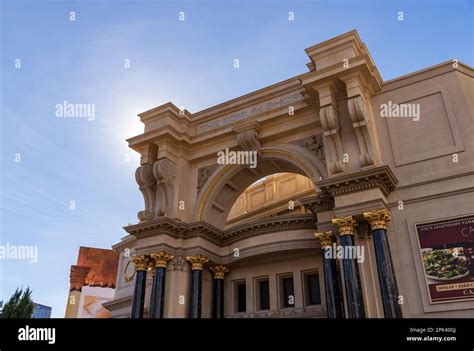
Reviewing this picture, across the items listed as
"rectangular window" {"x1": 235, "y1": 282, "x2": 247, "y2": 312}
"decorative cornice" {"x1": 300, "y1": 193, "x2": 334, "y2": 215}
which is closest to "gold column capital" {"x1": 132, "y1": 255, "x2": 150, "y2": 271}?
"rectangular window" {"x1": 235, "y1": 282, "x2": 247, "y2": 312}

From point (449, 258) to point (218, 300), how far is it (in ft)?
36.9

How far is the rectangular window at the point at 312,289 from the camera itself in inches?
767

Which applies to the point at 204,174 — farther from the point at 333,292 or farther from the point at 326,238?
the point at 333,292

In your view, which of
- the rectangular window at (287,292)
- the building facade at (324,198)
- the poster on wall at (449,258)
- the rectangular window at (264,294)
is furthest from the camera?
the rectangular window at (264,294)

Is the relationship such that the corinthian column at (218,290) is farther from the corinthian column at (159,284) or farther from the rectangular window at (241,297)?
the corinthian column at (159,284)

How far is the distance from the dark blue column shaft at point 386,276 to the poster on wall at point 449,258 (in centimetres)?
142

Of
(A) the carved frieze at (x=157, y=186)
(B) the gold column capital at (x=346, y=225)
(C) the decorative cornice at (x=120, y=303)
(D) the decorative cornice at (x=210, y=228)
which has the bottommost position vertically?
(C) the decorative cornice at (x=120, y=303)

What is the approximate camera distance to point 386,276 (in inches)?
567

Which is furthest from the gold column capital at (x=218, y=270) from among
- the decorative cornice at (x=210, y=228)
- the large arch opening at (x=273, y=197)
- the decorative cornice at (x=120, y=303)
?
the decorative cornice at (x=120, y=303)

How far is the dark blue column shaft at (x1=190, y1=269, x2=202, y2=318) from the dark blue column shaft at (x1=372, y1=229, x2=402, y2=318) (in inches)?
356

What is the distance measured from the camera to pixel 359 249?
15648mm

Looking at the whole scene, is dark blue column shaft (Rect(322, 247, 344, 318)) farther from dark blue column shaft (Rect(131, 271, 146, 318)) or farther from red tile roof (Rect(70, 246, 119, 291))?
red tile roof (Rect(70, 246, 119, 291))

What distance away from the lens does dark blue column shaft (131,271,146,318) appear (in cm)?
1932
